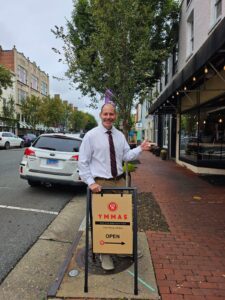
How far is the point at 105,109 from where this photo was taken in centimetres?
364

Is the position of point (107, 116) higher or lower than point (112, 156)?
higher

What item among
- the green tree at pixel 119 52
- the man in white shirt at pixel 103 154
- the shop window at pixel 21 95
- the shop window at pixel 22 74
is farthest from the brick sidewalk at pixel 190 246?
the shop window at pixel 22 74

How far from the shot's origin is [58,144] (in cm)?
845

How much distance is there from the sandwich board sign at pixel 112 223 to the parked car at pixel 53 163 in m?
4.76

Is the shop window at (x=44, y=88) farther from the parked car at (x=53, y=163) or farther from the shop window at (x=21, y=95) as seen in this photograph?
the parked car at (x=53, y=163)

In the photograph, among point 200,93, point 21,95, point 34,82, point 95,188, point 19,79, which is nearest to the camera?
point 95,188

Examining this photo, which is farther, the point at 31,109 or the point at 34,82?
the point at 34,82

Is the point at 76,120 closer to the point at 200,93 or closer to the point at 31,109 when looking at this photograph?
the point at 31,109

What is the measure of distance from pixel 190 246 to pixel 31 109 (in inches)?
1796

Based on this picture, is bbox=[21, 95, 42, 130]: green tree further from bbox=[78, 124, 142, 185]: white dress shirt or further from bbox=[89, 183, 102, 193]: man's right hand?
bbox=[89, 183, 102, 193]: man's right hand

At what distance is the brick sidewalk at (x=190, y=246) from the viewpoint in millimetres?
3363

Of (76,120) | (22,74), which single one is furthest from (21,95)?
(76,120)

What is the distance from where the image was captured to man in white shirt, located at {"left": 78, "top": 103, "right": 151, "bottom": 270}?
3.55m

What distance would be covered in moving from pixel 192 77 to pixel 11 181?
20.9 ft
